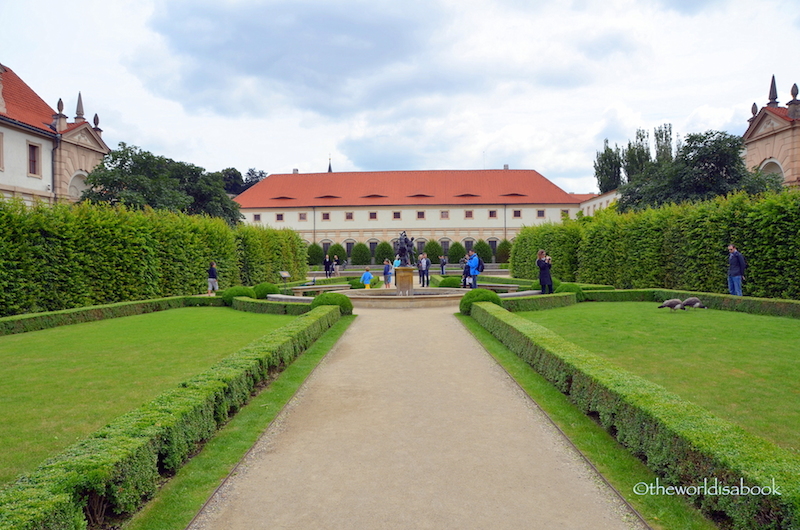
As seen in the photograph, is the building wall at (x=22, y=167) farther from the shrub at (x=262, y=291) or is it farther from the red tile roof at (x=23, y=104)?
the shrub at (x=262, y=291)

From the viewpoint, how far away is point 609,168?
189ft

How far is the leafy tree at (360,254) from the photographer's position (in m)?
51.0

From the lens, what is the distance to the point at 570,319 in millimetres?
12789

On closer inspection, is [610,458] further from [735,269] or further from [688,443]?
[735,269]

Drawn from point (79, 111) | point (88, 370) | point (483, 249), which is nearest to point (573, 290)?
point (88, 370)

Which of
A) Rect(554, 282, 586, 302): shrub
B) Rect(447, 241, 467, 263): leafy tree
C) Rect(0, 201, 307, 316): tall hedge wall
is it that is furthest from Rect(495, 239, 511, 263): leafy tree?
Rect(554, 282, 586, 302): shrub

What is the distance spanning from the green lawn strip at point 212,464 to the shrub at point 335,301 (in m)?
6.78

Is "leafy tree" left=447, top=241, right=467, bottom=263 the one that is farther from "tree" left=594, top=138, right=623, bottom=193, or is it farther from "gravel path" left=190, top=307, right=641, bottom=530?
"gravel path" left=190, top=307, right=641, bottom=530

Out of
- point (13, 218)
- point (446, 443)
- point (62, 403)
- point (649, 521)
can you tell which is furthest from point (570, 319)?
point (13, 218)

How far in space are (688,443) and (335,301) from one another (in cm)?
1134

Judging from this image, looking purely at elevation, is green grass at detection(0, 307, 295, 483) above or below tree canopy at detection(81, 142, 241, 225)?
below

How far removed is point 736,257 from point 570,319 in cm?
562

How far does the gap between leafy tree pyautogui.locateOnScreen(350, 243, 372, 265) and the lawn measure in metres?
37.6

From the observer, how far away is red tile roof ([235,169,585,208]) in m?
54.2
